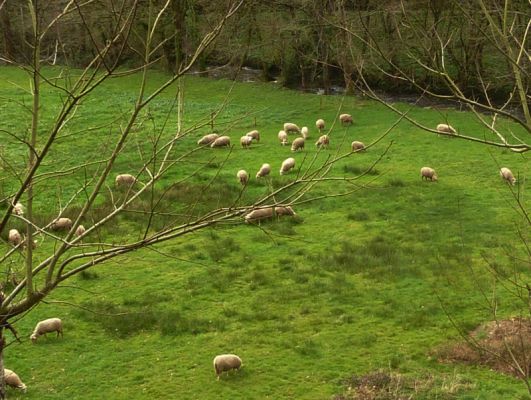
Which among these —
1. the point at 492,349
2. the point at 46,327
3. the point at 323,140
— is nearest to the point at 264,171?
the point at 46,327

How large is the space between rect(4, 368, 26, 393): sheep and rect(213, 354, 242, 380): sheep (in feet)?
10.9

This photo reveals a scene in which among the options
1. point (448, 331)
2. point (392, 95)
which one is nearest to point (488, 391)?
point (448, 331)

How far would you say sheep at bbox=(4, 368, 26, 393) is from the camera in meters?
13.1

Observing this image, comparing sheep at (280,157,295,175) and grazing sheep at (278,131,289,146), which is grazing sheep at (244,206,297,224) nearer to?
sheep at (280,157,295,175)

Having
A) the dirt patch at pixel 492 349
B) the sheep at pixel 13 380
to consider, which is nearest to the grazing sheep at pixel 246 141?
the dirt patch at pixel 492 349

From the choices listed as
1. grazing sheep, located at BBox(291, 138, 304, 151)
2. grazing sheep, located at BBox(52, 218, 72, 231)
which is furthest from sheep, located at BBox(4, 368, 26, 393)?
grazing sheep, located at BBox(291, 138, 304, 151)

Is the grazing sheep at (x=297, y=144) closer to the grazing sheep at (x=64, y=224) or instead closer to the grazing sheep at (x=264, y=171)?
the grazing sheep at (x=264, y=171)

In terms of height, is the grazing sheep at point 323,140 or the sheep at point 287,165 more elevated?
the grazing sheep at point 323,140

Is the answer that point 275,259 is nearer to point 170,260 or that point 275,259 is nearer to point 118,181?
point 170,260

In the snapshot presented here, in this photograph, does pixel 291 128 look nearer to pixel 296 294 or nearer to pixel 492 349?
pixel 296 294

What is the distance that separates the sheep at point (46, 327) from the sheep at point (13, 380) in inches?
74.3

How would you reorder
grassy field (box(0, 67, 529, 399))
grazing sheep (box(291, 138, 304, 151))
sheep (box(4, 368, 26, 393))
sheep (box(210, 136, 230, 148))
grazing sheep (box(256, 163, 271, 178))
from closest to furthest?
1. sheep (box(4, 368, 26, 393))
2. grassy field (box(0, 67, 529, 399))
3. grazing sheep (box(256, 163, 271, 178))
4. sheep (box(210, 136, 230, 148))
5. grazing sheep (box(291, 138, 304, 151))

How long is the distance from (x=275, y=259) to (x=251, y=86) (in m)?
21.9

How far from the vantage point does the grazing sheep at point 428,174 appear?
2452cm
